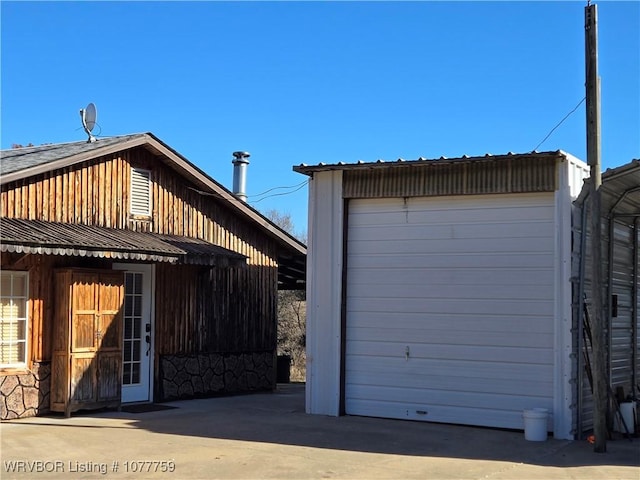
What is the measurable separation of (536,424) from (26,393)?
7.39m

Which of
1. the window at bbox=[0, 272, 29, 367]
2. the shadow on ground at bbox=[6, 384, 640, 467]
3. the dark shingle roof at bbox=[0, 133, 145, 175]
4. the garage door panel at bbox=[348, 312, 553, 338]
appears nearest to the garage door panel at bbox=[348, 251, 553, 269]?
the garage door panel at bbox=[348, 312, 553, 338]

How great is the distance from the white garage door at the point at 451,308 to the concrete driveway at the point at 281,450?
0.47m

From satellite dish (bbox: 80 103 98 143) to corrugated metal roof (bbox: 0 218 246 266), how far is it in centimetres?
252

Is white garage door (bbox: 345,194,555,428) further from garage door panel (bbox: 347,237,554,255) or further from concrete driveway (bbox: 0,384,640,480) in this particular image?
concrete driveway (bbox: 0,384,640,480)

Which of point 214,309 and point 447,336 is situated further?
point 214,309

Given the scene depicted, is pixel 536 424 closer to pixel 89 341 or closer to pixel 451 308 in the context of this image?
pixel 451 308

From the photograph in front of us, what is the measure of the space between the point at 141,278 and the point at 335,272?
360 cm

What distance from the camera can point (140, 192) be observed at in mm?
14227

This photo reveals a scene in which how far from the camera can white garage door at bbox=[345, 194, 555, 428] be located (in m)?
11.2

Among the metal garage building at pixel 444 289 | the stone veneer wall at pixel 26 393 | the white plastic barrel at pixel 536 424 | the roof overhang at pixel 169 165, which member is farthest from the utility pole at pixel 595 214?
the stone veneer wall at pixel 26 393

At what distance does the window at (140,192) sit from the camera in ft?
46.2

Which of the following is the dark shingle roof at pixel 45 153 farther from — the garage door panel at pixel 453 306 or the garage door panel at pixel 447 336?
the garage door panel at pixel 447 336

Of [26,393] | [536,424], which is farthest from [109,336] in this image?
[536,424]

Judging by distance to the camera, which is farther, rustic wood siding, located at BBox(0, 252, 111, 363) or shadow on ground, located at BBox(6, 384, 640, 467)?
rustic wood siding, located at BBox(0, 252, 111, 363)
